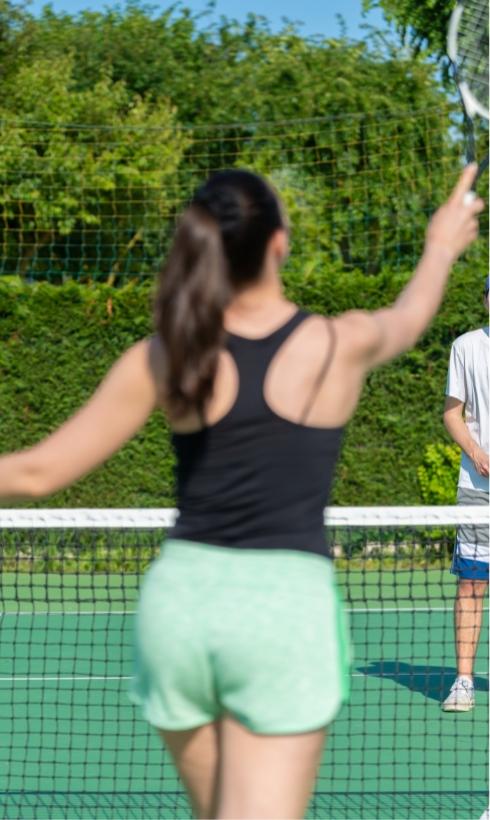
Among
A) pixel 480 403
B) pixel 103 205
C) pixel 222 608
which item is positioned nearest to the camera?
pixel 222 608

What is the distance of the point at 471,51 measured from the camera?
3.88 metres

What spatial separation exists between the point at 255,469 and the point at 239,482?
35mm

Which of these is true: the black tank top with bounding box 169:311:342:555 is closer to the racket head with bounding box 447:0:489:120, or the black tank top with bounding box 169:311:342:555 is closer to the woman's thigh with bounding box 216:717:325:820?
the woman's thigh with bounding box 216:717:325:820

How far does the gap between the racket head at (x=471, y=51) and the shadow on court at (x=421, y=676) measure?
336 centimetres

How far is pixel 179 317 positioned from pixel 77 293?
9.00 meters

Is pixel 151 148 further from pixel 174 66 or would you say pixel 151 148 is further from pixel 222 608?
pixel 222 608

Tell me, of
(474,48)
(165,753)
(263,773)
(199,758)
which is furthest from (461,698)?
(263,773)

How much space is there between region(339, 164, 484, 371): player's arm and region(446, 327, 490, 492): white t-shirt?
3533 millimetres

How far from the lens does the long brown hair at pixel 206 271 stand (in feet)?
7.68

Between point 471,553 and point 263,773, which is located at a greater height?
point 263,773

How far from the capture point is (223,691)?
2.37m

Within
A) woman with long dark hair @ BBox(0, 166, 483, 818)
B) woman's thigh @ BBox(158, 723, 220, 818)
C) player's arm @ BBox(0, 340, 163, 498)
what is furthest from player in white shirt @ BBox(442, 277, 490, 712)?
player's arm @ BBox(0, 340, 163, 498)

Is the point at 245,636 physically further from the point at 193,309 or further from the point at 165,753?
the point at 165,753

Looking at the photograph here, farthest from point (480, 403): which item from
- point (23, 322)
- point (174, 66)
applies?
point (174, 66)
